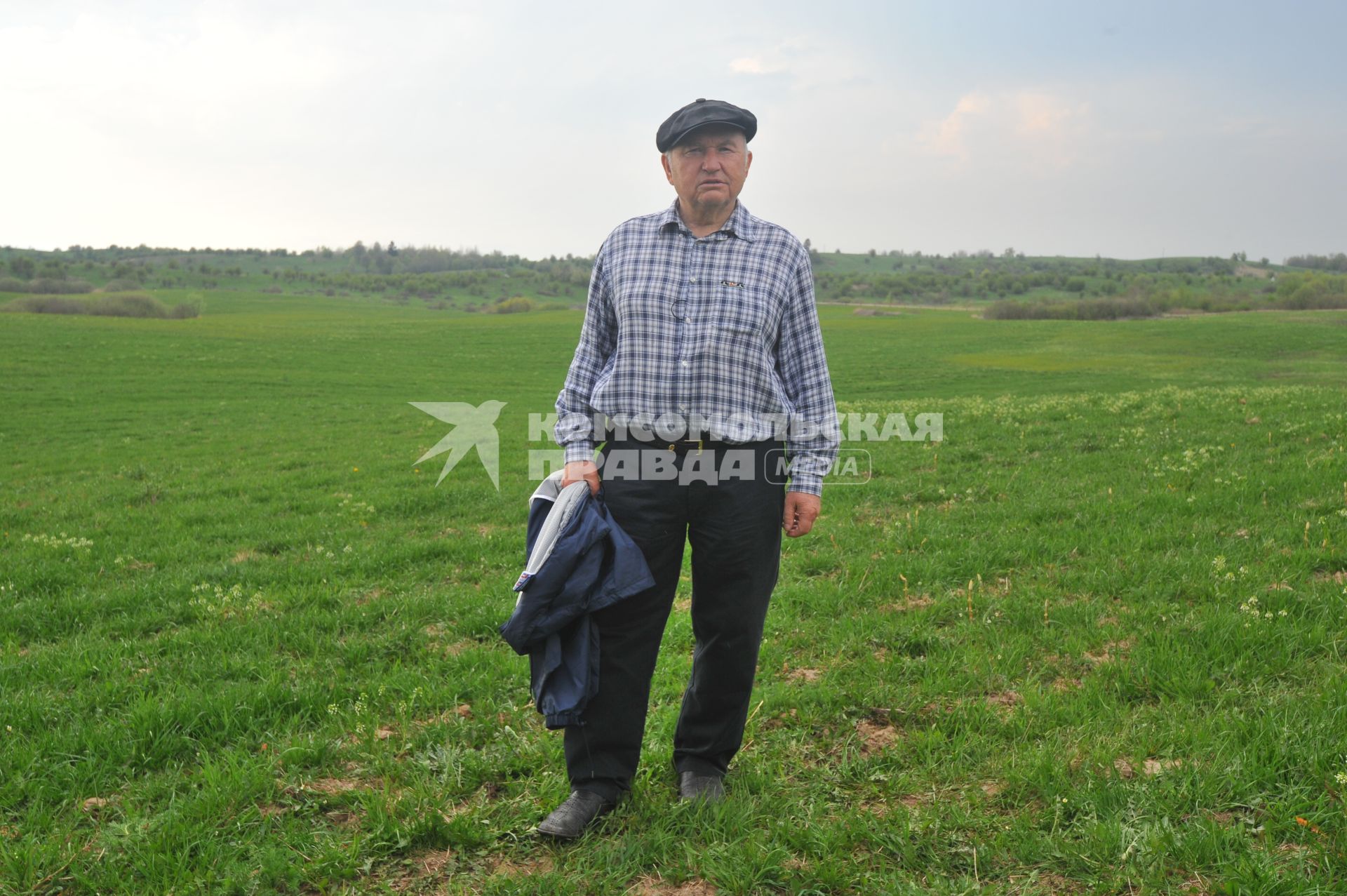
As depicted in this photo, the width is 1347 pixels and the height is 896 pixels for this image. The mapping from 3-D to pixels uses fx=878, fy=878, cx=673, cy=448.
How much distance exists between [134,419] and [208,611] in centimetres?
1893

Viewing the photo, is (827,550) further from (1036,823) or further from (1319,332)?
(1319,332)

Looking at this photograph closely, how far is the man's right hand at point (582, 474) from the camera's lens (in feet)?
11.1

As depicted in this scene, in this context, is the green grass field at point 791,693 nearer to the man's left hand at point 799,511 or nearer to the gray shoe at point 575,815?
the gray shoe at point 575,815

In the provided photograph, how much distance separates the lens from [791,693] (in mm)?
4461

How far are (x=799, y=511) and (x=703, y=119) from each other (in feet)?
5.10

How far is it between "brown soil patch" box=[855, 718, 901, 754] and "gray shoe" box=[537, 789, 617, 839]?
1.21 metres

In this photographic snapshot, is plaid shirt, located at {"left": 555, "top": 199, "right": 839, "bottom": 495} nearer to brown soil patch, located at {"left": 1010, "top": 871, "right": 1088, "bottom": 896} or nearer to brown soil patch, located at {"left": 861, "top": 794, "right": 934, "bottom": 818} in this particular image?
brown soil patch, located at {"left": 861, "top": 794, "right": 934, "bottom": 818}

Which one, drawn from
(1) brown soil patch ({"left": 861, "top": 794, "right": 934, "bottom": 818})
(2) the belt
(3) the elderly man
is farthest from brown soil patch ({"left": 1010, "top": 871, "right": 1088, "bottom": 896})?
(2) the belt

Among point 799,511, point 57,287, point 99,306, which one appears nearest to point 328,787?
point 799,511

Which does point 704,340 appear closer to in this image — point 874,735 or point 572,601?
point 572,601

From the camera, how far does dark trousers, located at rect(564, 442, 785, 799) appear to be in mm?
3367

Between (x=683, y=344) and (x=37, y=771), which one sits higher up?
(x=683, y=344)

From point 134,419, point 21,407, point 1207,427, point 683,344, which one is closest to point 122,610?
point 683,344

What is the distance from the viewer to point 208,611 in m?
6.06
